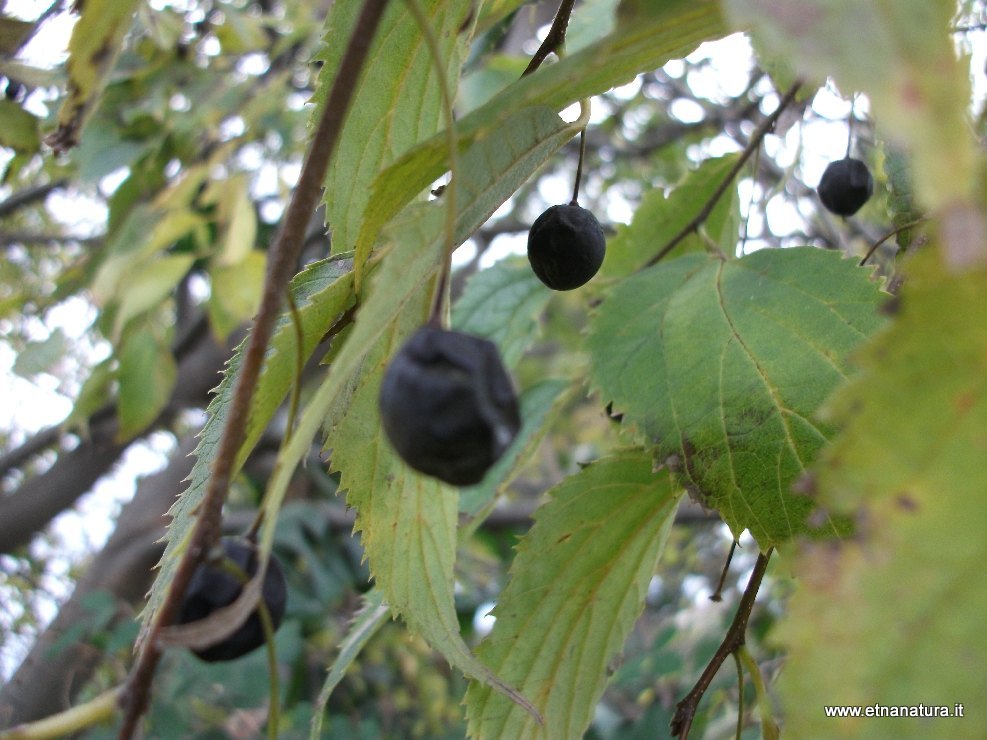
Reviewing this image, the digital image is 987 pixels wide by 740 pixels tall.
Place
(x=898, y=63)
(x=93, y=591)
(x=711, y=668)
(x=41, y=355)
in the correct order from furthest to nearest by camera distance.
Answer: (x=93, y=591) < (x=41, y=355) < (x=711, y=668) < (x=898, y=63)

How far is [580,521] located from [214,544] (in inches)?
22.0

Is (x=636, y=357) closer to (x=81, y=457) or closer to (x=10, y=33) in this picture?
(x=10, y=33)

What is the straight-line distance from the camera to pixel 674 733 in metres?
0.97

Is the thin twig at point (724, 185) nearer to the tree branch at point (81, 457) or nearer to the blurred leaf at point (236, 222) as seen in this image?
the blurred leaf at point (236, 222)

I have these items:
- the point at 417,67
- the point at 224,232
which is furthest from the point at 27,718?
the point at 417,67

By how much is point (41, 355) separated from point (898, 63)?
99.3 inches

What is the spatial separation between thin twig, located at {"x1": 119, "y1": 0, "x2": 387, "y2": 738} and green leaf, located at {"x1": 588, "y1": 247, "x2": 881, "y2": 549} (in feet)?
1.50

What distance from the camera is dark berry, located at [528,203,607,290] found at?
2.95 feet

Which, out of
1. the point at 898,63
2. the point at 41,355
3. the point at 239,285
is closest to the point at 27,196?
the point at 41,355

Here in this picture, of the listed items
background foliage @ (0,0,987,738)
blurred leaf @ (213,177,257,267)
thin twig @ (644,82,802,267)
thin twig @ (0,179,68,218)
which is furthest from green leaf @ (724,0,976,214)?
thin twig @ (0,179,68,218)

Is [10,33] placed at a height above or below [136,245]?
below

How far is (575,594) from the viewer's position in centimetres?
100

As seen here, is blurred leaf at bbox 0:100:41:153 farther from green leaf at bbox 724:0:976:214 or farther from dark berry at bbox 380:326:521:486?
green leaf at bbox 724:0:976:214

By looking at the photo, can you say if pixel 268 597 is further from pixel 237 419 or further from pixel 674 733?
pixel 674 733
